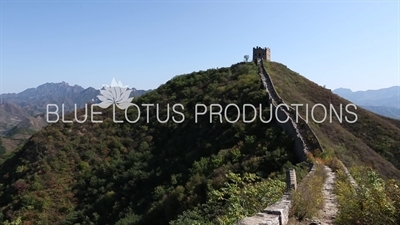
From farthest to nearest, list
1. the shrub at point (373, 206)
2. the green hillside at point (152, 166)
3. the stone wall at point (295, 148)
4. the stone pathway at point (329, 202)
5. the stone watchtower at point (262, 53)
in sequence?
the stone watchtower at point (262, 53) → the green hillside at point (152, 166) → the stone pathway at point (329, 202) → the stone wall at point (295, 148) → the shrub at point (373, 206)

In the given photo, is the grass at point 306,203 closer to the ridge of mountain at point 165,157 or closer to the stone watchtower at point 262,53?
the ridge of mountain at point 165,157

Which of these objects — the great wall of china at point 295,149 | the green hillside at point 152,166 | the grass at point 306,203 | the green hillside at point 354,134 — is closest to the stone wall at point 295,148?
the great wall of china at point 295,149

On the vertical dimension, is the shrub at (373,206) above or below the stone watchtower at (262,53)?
below

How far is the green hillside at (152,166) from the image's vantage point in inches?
622

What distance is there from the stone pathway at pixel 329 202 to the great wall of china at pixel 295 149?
2.05 ft

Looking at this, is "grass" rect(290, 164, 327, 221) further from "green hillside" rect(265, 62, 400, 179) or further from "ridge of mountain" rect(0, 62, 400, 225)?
"green hillside" rect(265, 62, 400, 179)

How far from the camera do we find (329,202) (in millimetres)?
9789

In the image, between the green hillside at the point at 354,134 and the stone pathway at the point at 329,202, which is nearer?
the stone pathway at the point at 329,202

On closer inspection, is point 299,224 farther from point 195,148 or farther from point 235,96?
point 235,96

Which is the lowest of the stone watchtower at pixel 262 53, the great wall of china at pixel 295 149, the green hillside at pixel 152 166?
the green hillside at pixel 152 166

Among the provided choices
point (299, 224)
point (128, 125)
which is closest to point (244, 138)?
point (299, 224)

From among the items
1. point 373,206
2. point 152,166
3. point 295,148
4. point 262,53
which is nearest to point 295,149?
point 295,148

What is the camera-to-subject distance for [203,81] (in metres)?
43.0

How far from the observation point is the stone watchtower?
173 feet
